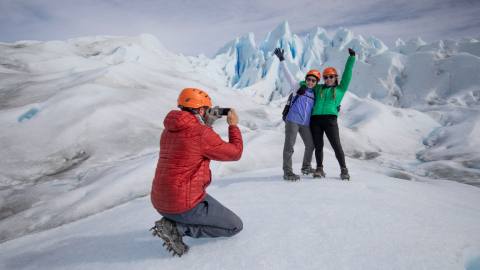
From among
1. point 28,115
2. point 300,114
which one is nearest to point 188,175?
point 300,114

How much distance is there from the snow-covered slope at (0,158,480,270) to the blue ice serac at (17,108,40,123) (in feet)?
27.2

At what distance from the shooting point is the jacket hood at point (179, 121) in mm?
2180

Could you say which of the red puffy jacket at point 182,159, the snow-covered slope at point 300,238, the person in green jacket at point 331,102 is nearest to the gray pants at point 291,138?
the person in green jacket at point 331,102

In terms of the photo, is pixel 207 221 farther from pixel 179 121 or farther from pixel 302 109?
pixel 302 109

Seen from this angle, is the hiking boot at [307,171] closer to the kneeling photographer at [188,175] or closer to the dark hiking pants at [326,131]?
the dark hiking pants at [326,131]

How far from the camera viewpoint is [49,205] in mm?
5840

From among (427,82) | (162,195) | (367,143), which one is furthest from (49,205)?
(427,82)

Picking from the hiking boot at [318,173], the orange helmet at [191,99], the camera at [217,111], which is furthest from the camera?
the hiking boot at [318,173]

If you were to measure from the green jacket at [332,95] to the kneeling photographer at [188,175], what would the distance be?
93.9 inches

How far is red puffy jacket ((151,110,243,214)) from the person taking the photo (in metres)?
2.21

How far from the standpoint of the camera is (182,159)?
222cm

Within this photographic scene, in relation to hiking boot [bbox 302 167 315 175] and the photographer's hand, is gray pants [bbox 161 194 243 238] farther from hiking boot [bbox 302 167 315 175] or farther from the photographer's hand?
hiking boot [bbox 302 167 315 175]

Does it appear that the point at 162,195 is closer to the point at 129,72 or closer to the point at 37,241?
the point at 37,241

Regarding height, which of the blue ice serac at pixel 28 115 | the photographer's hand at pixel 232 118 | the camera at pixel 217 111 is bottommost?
the blue ice serac at pixel 28 115
